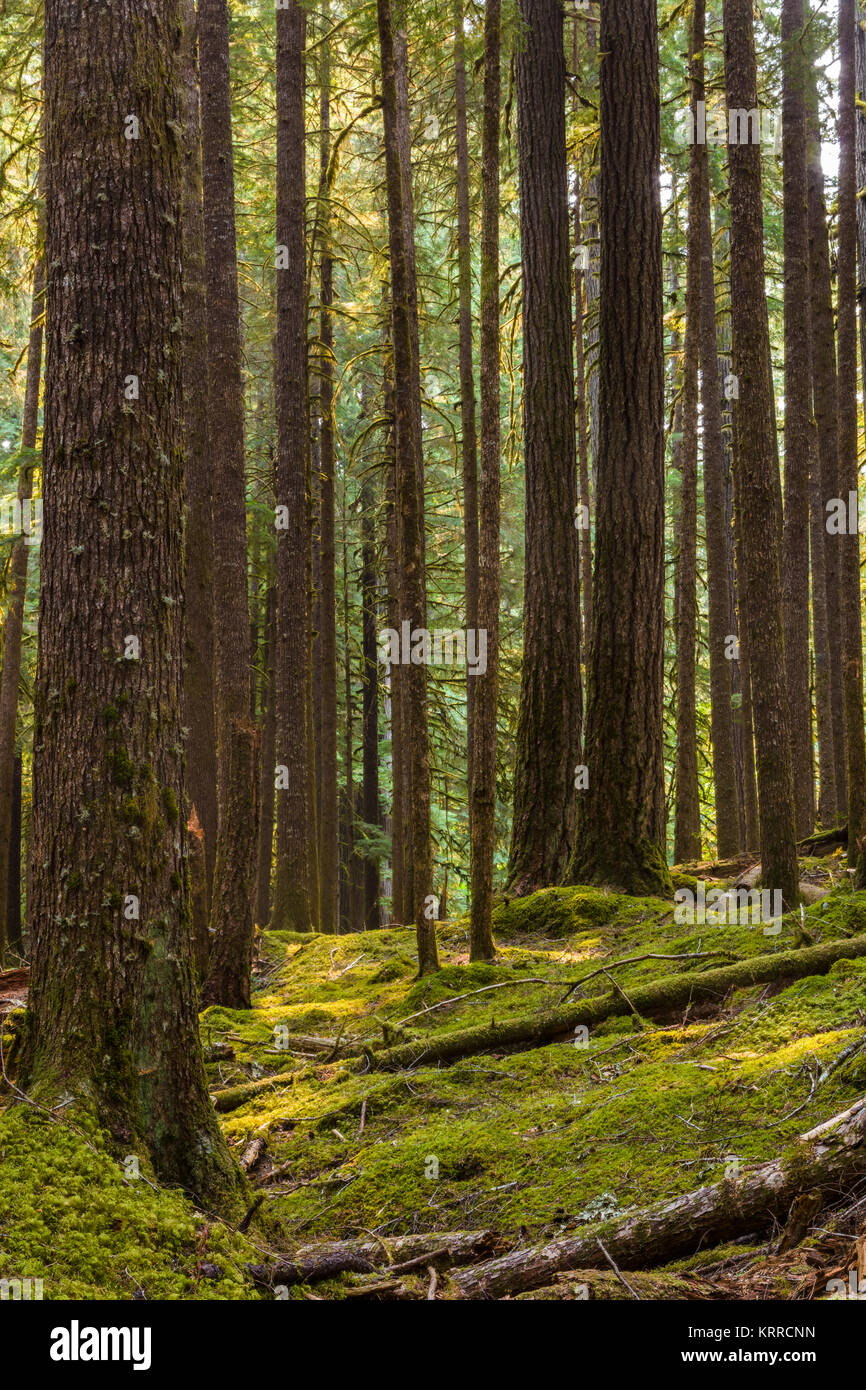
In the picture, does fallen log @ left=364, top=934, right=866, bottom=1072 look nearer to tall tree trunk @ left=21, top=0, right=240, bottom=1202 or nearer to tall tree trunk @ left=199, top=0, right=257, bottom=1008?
tall tree trunk @ left=21, top=0, right=240, bottom=1202

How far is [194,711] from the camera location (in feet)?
31.9

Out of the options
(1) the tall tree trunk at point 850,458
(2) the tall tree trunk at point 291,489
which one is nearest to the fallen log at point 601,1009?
(1) the tall tree trunk at point 850,458

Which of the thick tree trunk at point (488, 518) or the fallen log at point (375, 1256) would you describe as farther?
the thick tree trunk at point (488, 518)

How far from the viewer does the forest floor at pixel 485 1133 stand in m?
3.27

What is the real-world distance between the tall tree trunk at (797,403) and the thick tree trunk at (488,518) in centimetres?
482

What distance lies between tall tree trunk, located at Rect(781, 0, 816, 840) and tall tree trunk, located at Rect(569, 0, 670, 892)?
7.02 ft

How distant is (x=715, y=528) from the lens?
14.0 metres

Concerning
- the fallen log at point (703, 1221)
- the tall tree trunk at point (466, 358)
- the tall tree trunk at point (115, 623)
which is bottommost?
the fallen log at point (703, 1221)

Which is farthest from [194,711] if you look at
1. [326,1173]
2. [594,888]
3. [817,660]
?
[817,660]

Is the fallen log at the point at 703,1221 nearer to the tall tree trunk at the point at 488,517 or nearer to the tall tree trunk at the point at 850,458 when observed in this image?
the tall tree trunk at the point at 850,458

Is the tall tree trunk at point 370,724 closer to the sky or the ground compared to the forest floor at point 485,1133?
closer to the sky

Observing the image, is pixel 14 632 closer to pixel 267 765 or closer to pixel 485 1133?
pixel 267 765
